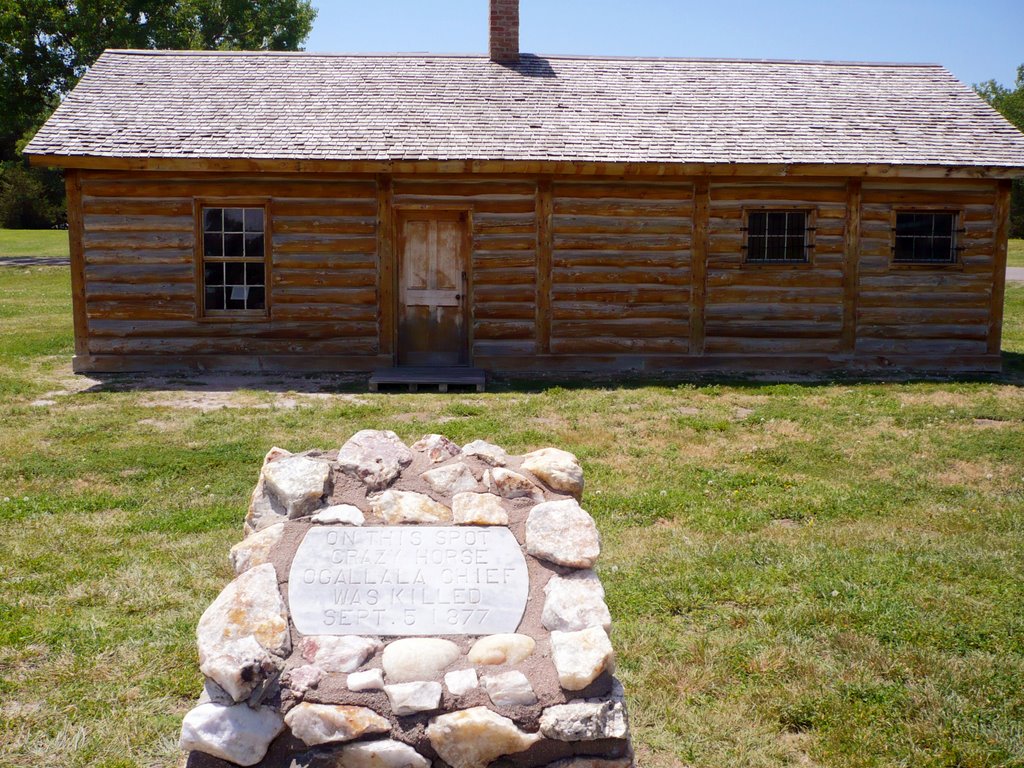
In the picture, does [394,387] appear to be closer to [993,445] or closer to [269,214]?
[269,214]

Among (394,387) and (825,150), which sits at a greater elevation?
(825,150)

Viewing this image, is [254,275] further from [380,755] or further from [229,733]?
[380,755]

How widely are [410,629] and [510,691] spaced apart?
0.44 m

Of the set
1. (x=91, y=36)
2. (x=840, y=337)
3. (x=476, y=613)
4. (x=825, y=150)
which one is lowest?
(x=840, y=337)

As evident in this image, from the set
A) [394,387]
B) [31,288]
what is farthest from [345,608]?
[31,288]

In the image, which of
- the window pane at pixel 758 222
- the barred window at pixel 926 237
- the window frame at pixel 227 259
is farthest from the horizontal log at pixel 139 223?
the barred window at pixel 926 237

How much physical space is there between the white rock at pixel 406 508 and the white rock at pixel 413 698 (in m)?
0.80

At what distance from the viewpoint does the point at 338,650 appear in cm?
358

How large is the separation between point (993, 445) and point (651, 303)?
18.5 feet

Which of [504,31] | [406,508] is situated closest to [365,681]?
[406,508]

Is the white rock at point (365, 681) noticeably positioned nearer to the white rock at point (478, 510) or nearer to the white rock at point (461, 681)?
the white rock at point (461, 681)

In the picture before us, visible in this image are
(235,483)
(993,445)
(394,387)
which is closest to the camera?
(235,483)

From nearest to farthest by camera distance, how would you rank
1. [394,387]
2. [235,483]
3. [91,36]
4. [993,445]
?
[235,483], [993,445], [394,387], [91,36]

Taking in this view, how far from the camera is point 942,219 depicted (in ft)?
47.9
